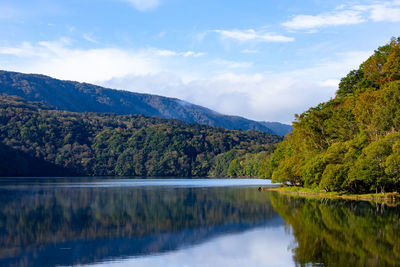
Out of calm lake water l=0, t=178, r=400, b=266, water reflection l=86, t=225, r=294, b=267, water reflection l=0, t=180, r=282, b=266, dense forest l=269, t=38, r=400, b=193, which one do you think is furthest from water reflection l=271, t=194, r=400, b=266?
dense forest l=269, t=38, r=400, b=193

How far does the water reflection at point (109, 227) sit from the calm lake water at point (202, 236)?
0.06m

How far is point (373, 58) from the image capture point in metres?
94.4

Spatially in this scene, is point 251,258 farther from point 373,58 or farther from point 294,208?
point 373,58

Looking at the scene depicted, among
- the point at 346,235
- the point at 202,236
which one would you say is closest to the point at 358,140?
the point at 346,235

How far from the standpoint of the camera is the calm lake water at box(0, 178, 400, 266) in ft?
84.1

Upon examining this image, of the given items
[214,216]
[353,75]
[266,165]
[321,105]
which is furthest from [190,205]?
[266,165]

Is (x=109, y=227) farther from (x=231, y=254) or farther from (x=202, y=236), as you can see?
(x=231, y=254)

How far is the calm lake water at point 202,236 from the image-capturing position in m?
25.6

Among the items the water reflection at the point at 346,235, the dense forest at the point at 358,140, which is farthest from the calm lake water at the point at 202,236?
the dense forest at the point at 358,140

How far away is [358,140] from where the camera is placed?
64312mm

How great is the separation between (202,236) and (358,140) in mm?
37950

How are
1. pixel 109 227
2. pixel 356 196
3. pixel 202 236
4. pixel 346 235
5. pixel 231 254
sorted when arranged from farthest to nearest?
pixel 356 196, pixel 109 227, pixel 202 236, pixel 346 235, pixel 231 254

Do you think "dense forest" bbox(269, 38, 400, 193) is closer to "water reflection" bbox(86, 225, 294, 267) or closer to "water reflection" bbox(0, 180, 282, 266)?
"water reflection" bbox(0, 180, 282, 266)

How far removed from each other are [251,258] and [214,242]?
227 inches
